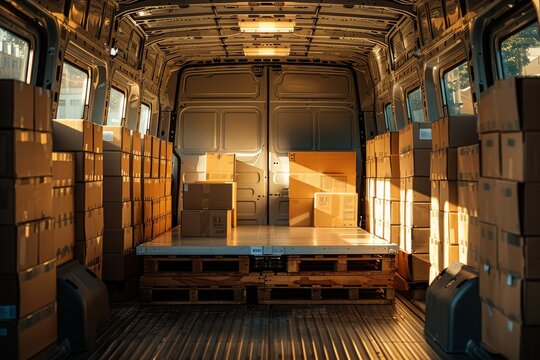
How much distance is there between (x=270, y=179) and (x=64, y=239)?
445 cm

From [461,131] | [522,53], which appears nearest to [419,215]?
[461,131]

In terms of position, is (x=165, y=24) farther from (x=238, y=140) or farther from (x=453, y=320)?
(x=453, y=320)

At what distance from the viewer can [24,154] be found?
349 cm

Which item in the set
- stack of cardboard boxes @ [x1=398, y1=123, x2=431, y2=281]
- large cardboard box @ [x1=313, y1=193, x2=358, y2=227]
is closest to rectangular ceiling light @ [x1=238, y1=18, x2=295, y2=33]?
stack of cardboard boxes @ [x1=398, y1=123, x2=431, y2=281]

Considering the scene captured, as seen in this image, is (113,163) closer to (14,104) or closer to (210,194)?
(210,194)

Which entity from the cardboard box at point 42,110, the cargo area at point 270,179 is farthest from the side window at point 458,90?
the cardboard box at point 42,110

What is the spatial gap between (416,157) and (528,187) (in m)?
2.84

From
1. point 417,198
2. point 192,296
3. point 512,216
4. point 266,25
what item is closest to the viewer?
point 512,216

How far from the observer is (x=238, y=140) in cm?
860

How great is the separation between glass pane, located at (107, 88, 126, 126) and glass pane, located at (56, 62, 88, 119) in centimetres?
65

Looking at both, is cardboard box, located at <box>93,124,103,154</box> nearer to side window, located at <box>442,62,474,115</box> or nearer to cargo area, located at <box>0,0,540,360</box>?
cargo area, located at <box>0,0,540,360</box>

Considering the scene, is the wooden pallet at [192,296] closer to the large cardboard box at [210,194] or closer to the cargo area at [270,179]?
the cargo area at [270,179]

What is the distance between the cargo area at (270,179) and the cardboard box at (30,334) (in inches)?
0.7

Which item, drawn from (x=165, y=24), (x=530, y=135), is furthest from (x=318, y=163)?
(x=530, y=135)
